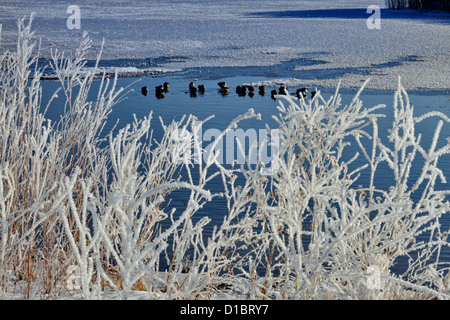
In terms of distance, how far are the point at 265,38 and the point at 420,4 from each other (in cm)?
1007

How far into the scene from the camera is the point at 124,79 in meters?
10.3

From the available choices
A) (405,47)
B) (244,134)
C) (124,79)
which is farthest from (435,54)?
(244,134)

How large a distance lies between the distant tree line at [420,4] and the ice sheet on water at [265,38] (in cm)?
226

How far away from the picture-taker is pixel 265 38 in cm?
1528

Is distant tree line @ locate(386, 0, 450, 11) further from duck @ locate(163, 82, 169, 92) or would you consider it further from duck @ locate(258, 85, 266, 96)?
duck @ locate(163, 82, 169, 92)

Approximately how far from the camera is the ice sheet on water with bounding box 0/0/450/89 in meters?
11.4

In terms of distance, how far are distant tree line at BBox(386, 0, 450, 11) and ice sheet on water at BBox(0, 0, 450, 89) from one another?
2.26 metres

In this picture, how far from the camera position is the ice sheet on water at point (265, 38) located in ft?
Answer: 37.6

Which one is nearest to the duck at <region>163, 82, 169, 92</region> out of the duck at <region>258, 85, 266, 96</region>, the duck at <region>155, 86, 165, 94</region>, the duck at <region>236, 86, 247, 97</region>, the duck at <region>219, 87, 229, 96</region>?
the duck at <region>155, 86, 165, 94</region>

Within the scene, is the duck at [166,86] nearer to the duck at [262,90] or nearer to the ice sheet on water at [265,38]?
the duck at [262,90]

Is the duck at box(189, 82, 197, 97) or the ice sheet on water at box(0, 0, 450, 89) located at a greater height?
the ice sheet on water at box(0, 0, 450, 89)

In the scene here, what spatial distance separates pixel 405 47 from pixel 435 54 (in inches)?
56.0

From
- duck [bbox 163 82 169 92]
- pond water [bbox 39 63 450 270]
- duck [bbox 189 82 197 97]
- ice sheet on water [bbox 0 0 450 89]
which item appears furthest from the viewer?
ice sheet on water [bbox 0 0 450 89]
